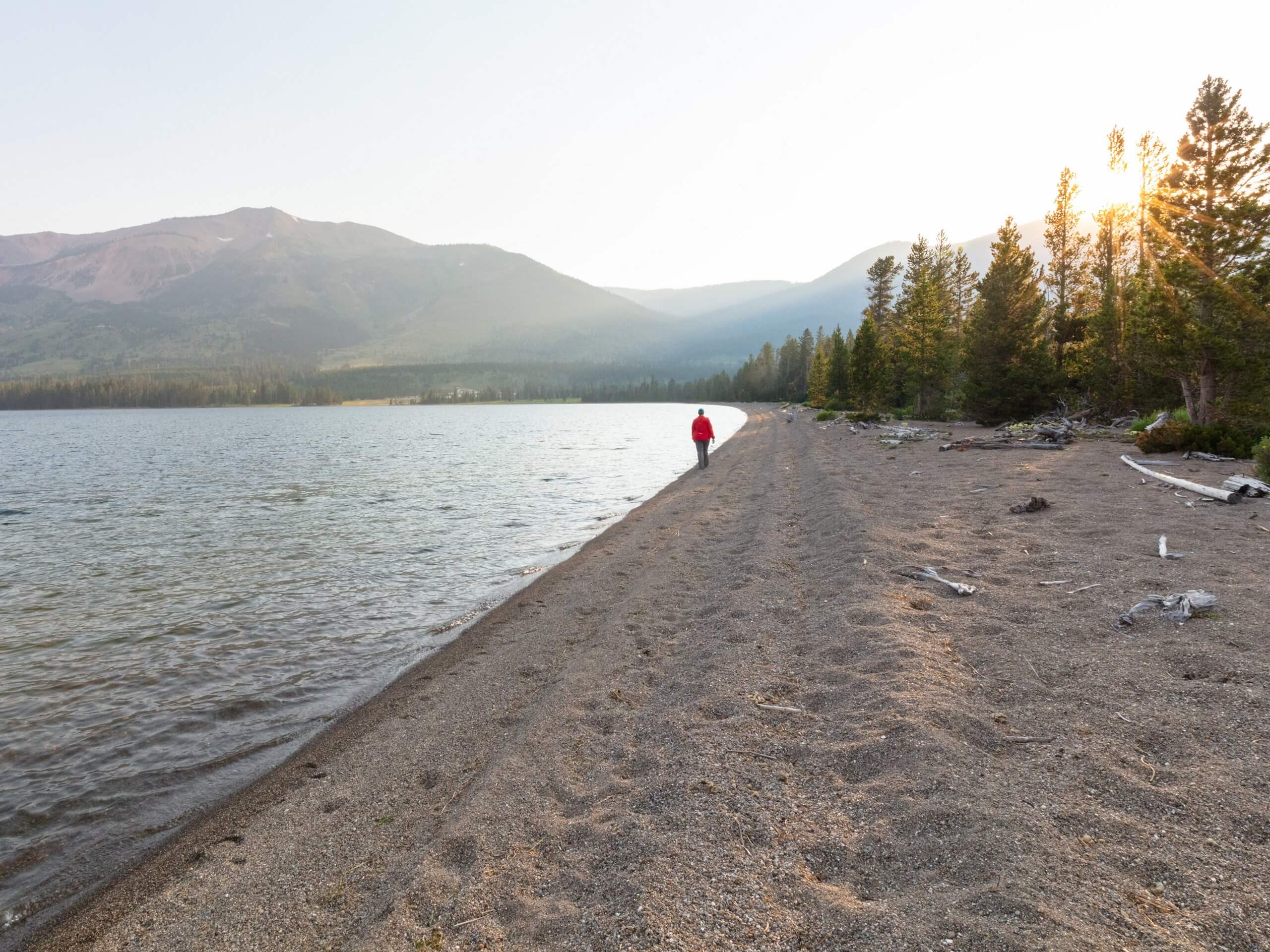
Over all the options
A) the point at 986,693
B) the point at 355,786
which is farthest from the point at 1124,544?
the point at 355,786

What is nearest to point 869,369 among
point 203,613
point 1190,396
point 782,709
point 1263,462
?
point 1190,396

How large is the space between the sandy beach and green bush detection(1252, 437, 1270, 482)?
5.47 metres

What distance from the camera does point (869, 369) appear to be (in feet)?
221

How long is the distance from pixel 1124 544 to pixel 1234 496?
5.34m

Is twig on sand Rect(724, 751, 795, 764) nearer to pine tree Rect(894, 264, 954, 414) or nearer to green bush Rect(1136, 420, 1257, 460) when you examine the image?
green bush Rect(1136, 420, 1257, 460)

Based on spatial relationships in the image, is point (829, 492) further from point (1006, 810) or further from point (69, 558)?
point (69, 558)

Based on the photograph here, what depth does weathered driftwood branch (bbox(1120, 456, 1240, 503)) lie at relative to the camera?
44.5 ft

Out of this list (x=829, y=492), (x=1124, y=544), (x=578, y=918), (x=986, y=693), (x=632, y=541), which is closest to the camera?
(x=578, y=918)

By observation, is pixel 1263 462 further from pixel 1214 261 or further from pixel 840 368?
pixel 840 368

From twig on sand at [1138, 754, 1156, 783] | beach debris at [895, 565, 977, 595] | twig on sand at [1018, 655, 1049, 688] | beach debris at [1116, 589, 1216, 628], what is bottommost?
twig on sand at [1018, 655, 1049, 688]

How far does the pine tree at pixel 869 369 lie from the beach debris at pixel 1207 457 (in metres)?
45.4

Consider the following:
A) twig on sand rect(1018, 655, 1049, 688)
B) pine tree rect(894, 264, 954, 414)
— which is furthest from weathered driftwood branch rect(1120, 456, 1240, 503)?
pine tree rect(894, 264, 954, 414)

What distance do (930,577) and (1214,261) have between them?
1012 inches

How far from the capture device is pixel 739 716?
21.4 ft
